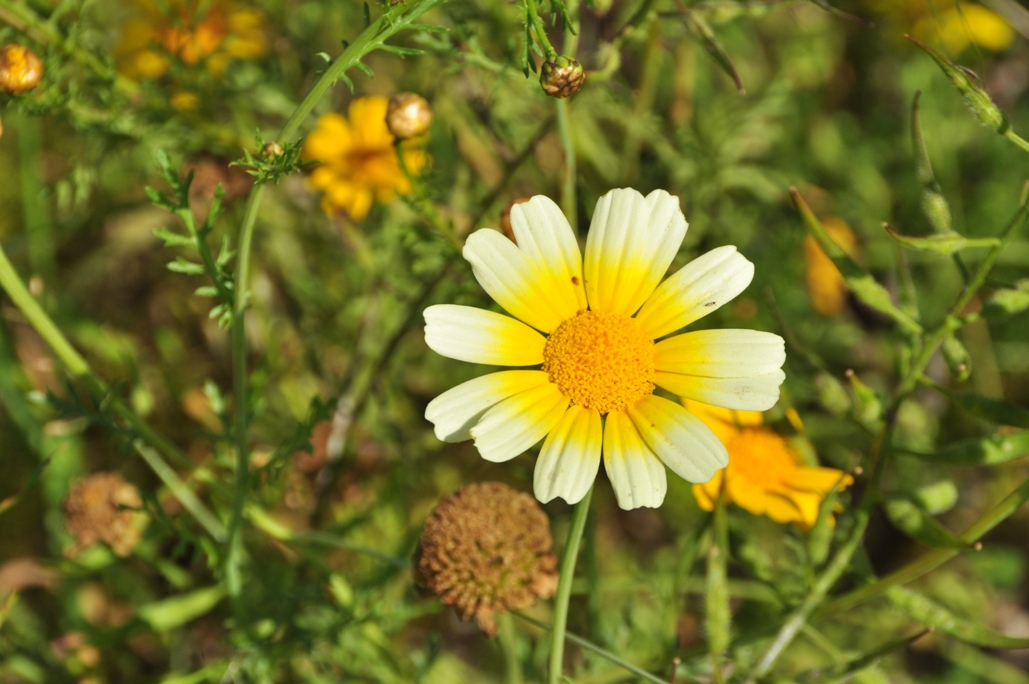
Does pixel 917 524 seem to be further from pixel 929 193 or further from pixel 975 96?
pixel 975 96

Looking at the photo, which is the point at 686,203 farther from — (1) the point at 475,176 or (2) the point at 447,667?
(2) the point at 447,667

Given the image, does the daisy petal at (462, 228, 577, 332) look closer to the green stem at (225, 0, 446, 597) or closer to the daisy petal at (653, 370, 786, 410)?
the daisy petal at (653, 370, 786, 410)

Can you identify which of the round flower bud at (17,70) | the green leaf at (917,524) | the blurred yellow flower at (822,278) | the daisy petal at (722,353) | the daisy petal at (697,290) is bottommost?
the blurred yellow flower at (822,278)

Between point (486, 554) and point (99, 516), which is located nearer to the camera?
point (486, 554)

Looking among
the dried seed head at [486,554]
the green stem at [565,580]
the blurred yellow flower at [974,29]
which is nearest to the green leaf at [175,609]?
the dried seed head at [486,554]

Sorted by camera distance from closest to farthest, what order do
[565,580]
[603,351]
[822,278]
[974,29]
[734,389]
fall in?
[565,580] < [734,389] < [603,351] < [822,278] < [974,29]

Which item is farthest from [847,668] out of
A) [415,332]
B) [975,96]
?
[415,332]

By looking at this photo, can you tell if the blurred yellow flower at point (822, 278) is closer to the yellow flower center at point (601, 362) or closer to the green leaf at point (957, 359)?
the green leaf at point (957, 359)

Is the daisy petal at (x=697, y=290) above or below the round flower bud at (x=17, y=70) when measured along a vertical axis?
below
